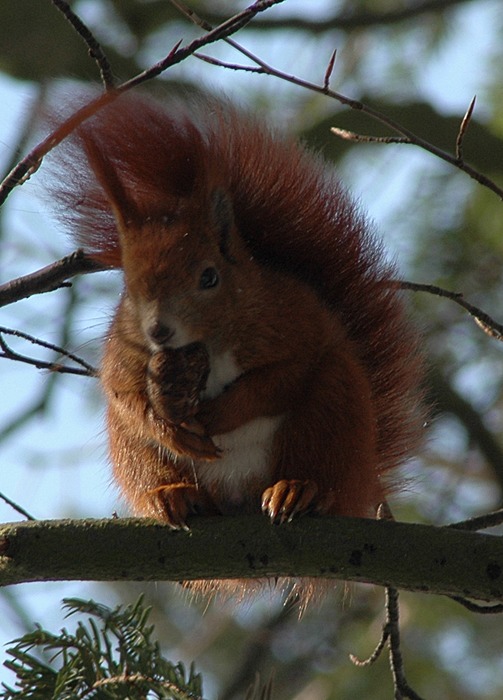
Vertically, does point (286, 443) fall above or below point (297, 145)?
below

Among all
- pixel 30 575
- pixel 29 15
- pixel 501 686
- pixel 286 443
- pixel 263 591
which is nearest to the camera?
pixel 30 575

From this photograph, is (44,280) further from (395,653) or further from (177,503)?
(395,653)

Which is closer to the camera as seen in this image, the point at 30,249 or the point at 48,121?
the point at 48,121

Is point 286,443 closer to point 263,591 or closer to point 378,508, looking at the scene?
point 378,508

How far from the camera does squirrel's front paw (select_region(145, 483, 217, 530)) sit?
176 centimetres

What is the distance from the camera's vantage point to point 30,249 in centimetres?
378

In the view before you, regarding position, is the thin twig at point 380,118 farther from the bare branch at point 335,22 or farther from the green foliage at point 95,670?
the bare branch at point 335,22

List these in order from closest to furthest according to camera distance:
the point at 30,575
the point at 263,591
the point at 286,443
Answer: the point at 30,575, the point at 286,443, the point at 263,591

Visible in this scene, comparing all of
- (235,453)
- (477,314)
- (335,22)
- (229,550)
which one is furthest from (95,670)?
(335,22)

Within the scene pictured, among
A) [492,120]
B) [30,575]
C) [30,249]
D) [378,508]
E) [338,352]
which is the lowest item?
[30,575]

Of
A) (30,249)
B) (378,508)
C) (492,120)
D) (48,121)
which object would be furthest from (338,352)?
(492,120)

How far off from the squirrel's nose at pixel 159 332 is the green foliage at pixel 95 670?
1.68 ft

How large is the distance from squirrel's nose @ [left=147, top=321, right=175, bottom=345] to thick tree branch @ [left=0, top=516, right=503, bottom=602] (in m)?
0.35

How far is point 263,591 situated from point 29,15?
247 cm
